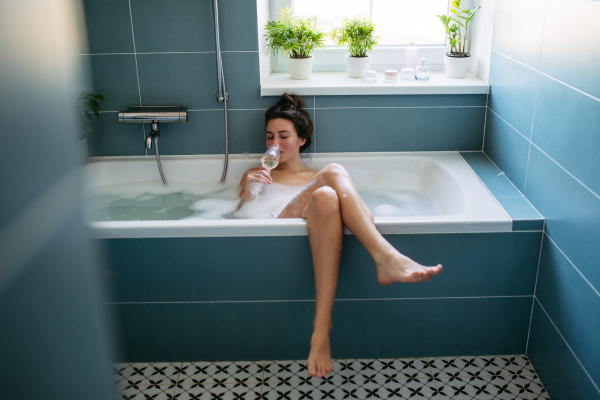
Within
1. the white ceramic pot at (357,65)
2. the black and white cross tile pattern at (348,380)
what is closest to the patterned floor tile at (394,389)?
the black and white cross tile pattern at (348,380)

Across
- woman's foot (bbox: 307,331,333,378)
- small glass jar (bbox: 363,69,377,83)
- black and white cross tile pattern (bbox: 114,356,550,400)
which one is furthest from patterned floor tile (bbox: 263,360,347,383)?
small glass jar (bbox: 363,69,377,83)

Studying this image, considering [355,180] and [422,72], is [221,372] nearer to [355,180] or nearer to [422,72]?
[355,180]

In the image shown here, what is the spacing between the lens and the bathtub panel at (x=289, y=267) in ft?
5.86

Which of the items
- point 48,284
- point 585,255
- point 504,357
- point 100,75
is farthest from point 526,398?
point 100,75

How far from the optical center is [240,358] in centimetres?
196

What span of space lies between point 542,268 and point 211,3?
1692 mm

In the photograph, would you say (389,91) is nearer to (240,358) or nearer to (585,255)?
(585,255)

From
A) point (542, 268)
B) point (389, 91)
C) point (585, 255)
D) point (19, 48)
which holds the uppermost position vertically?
point (19, 48)

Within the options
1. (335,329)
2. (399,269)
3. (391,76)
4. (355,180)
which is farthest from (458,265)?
(391,76)

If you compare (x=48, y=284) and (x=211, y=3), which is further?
(x=211, y=3)

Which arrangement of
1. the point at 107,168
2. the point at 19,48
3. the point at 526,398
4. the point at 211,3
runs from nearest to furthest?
the point at 19,48, the point at 526,398, the point at 211,3, the point at 107,168

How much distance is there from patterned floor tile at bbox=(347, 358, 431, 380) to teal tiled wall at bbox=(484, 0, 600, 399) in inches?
→ 16.1

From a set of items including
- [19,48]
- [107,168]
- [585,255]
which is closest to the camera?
[19,48]

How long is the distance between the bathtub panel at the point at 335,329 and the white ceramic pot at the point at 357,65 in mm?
1203
